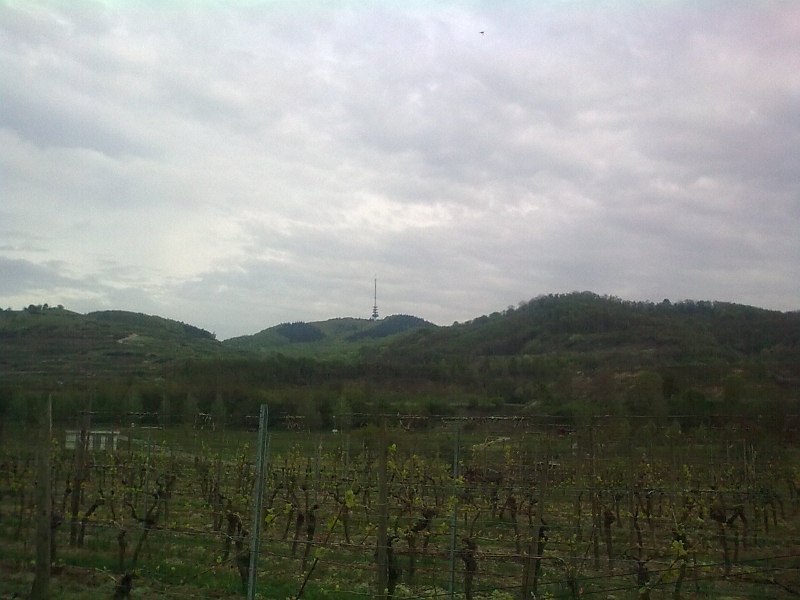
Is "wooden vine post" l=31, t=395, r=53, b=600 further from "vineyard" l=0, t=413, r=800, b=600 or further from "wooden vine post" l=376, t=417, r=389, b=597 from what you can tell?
"wooden vine post" l=376, t=417, r=389, b=597

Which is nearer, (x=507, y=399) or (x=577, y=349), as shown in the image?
(x=507, y=399)

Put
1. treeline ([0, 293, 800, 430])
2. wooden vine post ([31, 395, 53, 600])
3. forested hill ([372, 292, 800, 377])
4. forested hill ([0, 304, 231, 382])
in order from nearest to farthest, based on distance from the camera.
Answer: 1. wooden vine post ([31, 395, 53, 600])
2. treeline ([0, 293, 800, 430])
3. forested hill ([0, 304, 231, 382])
4. forested hill ([372, 292, 800, 377])

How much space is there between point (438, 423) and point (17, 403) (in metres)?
5.17

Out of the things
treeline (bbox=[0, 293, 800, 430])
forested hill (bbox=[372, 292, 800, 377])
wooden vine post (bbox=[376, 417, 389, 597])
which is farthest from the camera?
forested hill (bbox=[372, 292, 800, 377])

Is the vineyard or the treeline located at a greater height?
the treeline

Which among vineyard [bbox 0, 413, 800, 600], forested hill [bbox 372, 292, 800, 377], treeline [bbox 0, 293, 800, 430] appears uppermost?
forested hill [bbox 372, 292, 800, 377]

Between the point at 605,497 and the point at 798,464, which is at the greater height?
the point at 798,464

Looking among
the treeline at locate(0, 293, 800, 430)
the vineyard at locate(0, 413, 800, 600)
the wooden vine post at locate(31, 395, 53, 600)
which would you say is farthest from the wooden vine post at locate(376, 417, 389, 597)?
the wooden vine post at locate(31, 395, 53, 600)

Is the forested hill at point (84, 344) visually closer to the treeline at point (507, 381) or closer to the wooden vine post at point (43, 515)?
the treeline at point (507, 381)

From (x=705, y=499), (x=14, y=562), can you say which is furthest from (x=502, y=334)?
(x=14, y=562)

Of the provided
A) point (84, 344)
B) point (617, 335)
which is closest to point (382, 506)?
point (84, 344)

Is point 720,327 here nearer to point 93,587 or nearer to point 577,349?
point 577,349

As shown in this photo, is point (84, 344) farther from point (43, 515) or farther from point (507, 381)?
point (507, 381)

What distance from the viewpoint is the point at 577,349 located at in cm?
3694
